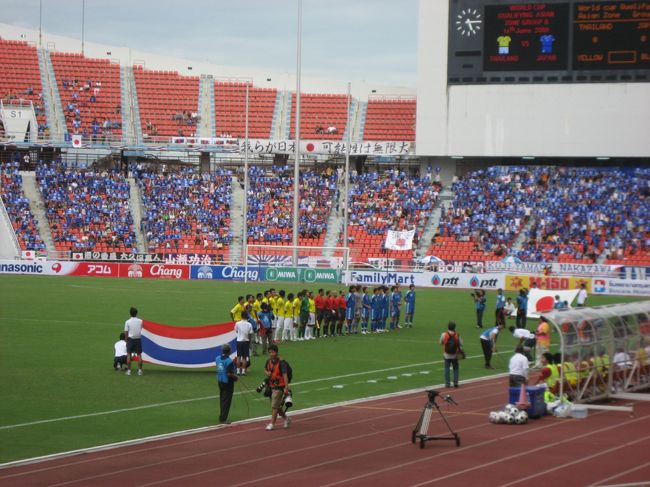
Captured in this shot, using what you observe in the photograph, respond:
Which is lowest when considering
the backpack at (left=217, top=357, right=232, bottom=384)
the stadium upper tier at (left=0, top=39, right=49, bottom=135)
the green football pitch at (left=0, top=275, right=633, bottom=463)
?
the green football pitch at (left=0, top=275, right=633, bottom=463)

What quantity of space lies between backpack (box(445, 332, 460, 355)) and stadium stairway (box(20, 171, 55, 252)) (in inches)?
1764

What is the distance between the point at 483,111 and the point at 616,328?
45.2m

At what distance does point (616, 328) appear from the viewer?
22.1m

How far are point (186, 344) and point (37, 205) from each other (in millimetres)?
44791

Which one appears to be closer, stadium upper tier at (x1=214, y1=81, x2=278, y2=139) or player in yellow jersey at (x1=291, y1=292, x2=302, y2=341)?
player in yellow jersey at (x1=291, y1=292, x2=302, y2=341)

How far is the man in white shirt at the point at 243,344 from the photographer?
24.3 meters

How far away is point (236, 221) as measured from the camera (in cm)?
6769

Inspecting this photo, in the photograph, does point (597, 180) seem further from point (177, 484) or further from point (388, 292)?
point (177, 484)

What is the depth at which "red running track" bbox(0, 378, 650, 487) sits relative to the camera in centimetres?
1412

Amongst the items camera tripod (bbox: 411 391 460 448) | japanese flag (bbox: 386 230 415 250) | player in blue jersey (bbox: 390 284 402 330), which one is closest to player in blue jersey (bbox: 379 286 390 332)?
player in blue jersey (bbox: 390 284 402 330)

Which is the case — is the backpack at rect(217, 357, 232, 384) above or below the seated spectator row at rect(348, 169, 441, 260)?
below

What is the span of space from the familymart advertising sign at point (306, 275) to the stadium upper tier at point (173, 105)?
19882 millimetres

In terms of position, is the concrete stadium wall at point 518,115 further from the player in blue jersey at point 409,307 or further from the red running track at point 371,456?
the red running track at point 371,456

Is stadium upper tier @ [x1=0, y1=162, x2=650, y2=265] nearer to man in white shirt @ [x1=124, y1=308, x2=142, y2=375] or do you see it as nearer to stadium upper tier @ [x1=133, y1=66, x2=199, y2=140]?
stadium upper tier @ [x1=133, y1=66, x2=199, y2=140]
